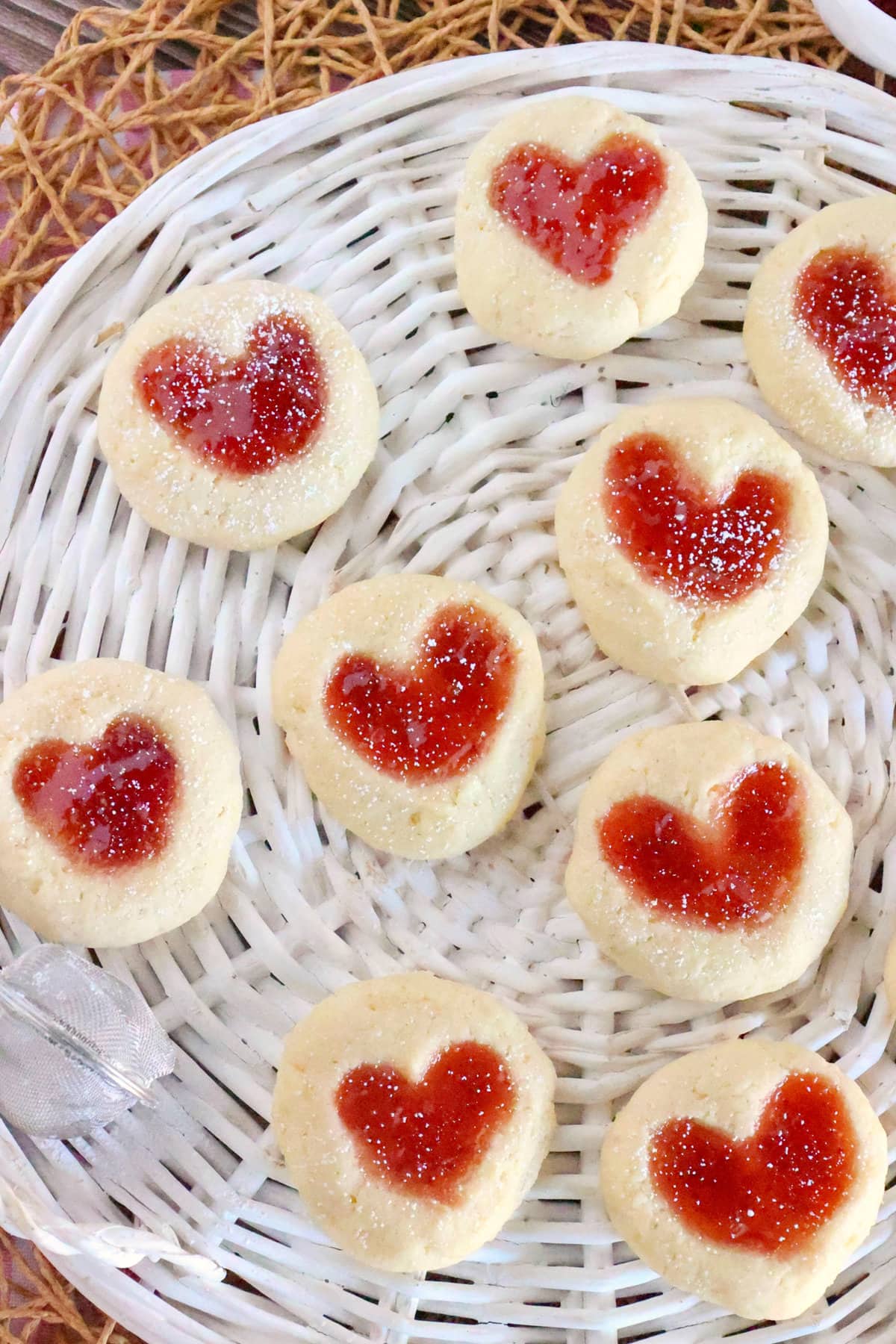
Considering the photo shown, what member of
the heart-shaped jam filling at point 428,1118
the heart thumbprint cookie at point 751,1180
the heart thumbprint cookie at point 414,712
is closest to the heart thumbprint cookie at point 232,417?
the heart thumbprint cookie at point 414,712

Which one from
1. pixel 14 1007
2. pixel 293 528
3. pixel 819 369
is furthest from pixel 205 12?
pixel 14 1007

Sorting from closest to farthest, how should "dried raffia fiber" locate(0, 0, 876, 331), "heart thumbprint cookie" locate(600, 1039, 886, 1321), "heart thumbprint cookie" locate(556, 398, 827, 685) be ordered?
"heart thumbprint cookie" locate(600, 1039, 886, 1321)
"heart thumbprint cookie" locate(556, 398, 827, 685)
"dried raffia fiber" locate(0, 0, 876, 331)

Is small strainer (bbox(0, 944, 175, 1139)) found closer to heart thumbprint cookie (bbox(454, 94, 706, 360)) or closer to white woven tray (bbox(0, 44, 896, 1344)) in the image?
white woven tray (bbox(0, 44, 896, 1344))

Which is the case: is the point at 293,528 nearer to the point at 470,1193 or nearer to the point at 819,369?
the point at 819,369

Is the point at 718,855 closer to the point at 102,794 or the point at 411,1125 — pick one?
the point at 411,1125

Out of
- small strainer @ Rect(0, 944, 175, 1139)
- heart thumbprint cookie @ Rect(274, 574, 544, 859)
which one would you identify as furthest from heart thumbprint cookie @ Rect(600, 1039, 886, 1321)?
small strainer @ Rect(0, 944, 175, 1139)
